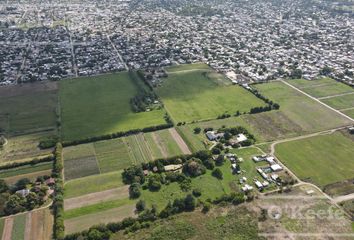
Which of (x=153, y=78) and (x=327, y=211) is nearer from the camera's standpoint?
(x=327, y=211)

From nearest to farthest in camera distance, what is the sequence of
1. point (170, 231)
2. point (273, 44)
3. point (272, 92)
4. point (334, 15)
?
point (170, 231)
point (272, 92)
point (273, 44)
point (334, 15)

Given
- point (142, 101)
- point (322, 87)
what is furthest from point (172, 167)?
point (322, 87)

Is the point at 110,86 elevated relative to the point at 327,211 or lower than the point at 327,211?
lower

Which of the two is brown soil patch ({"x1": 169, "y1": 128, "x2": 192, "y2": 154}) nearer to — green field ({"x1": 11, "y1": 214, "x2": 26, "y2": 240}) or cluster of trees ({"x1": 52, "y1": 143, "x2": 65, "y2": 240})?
cluster of trees ({"x1": 52, "y1": 143, "x2": 65, "y2": 240})

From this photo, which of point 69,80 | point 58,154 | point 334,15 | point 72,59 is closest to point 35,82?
point 69,80

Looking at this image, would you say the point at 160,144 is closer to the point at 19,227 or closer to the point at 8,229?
the point at 19,227

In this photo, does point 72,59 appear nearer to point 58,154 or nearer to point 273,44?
point 58,154

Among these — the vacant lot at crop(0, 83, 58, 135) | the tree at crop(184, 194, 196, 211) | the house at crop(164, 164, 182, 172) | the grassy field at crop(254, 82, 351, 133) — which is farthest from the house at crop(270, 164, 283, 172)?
the vacant lot at crop(0, 83, 58, 135)
